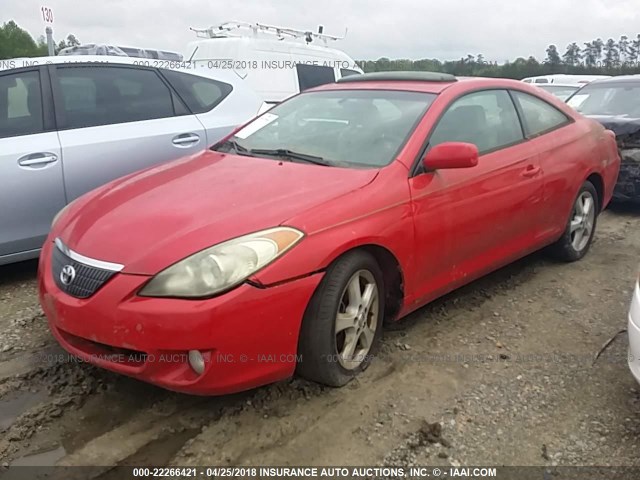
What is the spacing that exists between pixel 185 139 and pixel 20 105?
1.19 meters

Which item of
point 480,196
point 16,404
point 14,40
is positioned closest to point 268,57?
point 480,196

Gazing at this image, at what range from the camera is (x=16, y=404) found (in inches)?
115

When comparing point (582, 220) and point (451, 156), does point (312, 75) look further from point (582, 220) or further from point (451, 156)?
point (451, 156)

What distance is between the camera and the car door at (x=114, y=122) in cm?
443

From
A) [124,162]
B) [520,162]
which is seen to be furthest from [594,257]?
[124,162]

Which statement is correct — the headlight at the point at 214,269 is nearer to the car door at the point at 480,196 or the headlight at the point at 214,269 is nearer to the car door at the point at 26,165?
the car door at the point at 480,196

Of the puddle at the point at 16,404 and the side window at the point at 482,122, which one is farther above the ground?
the side window at the point at 482,122

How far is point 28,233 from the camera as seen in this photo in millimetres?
4242

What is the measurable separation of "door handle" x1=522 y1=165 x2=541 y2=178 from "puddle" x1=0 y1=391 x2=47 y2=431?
309 centimetres

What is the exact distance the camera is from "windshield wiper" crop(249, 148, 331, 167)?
3.39m

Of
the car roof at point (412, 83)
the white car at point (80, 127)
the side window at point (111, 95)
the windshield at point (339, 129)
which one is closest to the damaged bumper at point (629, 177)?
the car roof at point (412, 83)

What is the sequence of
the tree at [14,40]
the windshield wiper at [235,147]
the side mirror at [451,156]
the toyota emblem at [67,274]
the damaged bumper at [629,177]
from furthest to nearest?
the tree at [14,40] < the damaged bumper at [629,177] < the windshield wiper at [235,147] < the side mirror at [451,156] < the toyota emblem at [67,274]

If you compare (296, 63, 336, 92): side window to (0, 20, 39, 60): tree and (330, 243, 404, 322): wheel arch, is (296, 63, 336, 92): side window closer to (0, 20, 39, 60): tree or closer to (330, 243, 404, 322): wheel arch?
(330, 243, 404, 322): wheel arch

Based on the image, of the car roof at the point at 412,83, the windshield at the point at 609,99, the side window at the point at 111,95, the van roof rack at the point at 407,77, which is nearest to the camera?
the car roof at the point at 412,83
